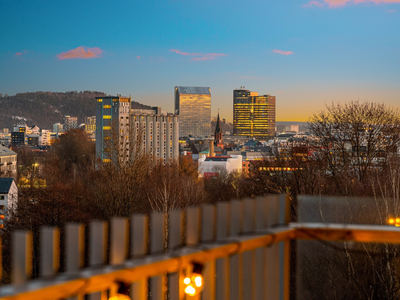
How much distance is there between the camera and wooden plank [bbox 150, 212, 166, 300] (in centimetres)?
149

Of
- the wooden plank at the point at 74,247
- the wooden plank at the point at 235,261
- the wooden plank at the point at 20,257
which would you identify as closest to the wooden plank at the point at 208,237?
the wooden plank at the point at 235,261

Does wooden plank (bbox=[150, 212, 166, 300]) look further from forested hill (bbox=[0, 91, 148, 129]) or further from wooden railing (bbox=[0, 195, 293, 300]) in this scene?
forested hill (bbox=[0, 91, 148, 129])

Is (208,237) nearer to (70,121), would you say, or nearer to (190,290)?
(190,290)

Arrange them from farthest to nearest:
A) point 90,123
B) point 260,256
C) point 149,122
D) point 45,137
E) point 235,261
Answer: point 45,137
point 90,123
point 149,122
point 260,256
point 235,261

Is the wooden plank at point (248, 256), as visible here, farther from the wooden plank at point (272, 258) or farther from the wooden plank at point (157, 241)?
the wooden plank at point (157, 241)

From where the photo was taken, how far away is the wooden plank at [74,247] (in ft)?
4.24

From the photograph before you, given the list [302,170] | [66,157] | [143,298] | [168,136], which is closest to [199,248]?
[143,298]

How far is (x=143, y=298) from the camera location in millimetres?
1496

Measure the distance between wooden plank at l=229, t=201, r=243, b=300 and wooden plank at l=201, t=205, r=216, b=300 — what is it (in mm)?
101

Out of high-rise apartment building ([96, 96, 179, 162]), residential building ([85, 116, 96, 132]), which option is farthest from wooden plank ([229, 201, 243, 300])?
residential building ([85, 116, 96, 132])

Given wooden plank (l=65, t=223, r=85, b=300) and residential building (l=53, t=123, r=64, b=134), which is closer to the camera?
wooden plank (l=65, t=223, r=85, b=300)

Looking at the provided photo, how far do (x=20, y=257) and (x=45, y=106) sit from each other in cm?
18918

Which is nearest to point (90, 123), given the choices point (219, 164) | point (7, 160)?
point (219, 164)

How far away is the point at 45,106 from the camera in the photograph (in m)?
179
